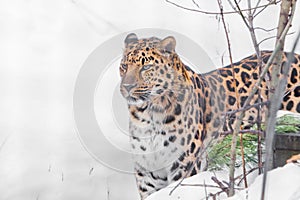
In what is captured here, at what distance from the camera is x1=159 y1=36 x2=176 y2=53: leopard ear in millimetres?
2574

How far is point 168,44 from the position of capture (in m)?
2.58

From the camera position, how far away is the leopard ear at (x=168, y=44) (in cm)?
257

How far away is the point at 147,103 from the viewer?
267 centimetres

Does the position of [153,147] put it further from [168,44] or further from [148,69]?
[168,44]

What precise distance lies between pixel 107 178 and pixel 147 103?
864 millimetres

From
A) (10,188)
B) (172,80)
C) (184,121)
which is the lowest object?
(10,188)

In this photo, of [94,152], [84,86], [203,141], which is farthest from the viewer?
[84,86]

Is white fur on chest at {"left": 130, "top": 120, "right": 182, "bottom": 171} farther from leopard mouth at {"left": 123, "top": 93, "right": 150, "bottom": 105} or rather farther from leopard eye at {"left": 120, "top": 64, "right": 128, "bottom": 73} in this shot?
leopard eye at {"left": 120, "top": 64, "right": 128, "bottom": 73}

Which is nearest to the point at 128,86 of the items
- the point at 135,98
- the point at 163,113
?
the point at 135,98

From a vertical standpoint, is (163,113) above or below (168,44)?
below

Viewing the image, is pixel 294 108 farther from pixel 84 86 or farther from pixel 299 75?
pixel 84 86

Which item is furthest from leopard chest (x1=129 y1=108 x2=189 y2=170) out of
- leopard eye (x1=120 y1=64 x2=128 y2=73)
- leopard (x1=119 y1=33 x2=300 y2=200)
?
leopard eye (x1=120 y1=64 x2=128 y2=73)

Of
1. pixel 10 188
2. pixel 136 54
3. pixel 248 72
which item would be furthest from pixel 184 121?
pixel 10 188

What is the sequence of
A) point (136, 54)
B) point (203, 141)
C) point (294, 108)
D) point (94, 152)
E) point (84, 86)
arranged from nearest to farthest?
1. point (136, 54)
2. point (203, 141)
3. point (294, 108)
4. point (94, 152)
5. point (84, 86)
